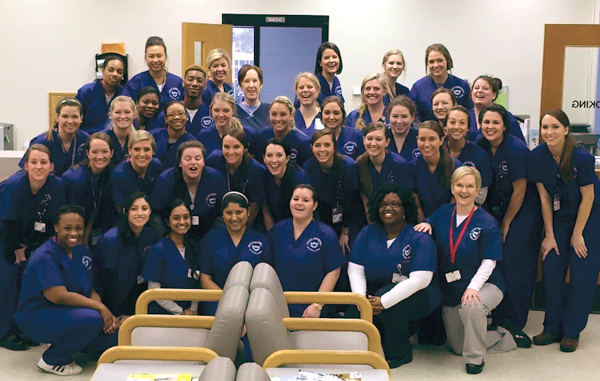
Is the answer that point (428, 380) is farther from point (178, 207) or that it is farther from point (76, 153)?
point (76, 153)

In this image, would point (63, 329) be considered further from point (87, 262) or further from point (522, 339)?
point (522, 339)

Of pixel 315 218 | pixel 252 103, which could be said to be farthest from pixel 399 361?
pixel 252 103

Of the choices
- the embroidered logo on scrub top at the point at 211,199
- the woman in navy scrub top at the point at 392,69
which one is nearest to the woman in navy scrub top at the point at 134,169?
the embroidered logo on scrub top at the point at 211,199

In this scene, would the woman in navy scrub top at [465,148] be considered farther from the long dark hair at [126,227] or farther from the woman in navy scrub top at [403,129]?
the long dark hair at [126,227]

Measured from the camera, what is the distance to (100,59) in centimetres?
850

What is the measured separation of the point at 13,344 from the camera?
14.9 feet

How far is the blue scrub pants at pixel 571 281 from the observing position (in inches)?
183

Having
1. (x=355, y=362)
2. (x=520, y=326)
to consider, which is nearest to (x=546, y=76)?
(x=520, y=326)

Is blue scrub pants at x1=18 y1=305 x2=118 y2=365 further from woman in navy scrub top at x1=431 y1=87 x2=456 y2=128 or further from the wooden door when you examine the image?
the wooden door

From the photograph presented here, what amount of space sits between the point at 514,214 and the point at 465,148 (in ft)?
1.73

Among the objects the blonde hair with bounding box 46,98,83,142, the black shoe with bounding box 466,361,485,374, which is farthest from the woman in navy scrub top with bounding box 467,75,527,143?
the blonde hair with bounding box 46,98,83,142

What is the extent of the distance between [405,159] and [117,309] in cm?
201

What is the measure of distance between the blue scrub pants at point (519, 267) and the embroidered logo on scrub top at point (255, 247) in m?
1.54

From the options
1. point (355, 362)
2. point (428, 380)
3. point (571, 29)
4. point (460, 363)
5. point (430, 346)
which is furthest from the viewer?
point (571, 29)
